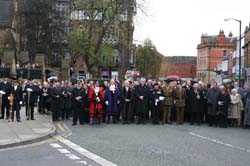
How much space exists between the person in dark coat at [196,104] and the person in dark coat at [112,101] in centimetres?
338

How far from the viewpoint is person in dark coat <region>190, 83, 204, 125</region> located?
23.9m

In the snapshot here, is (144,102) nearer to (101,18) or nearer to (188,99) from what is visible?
(188,99)

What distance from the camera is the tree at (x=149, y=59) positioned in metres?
111

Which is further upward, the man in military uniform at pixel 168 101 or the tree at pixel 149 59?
the tree at pixel 149 59

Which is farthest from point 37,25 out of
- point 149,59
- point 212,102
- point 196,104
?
point 212,102

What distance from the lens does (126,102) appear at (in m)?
24.0

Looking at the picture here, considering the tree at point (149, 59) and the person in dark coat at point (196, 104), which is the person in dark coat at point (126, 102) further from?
the tree at point (149, 59)

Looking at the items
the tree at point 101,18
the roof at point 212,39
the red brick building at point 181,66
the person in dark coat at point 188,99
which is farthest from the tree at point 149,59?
the person in dark coat at point 188,99

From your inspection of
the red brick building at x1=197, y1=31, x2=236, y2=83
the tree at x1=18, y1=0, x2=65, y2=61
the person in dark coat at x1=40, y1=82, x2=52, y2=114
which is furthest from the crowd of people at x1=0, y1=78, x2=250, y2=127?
the red brick building at x1=197, y1=31, x2=236, y2=83

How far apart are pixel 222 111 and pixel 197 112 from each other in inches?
50.1

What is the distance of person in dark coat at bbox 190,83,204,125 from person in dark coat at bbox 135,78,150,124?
207 centimetres

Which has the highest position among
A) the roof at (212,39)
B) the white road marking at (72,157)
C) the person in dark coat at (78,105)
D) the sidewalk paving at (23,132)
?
the roof at (212,39)

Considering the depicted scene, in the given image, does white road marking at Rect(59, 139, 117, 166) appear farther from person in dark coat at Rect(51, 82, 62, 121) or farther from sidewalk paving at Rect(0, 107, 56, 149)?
person in dark coat at Rect(51, 82, 62, 121)

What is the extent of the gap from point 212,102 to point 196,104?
739 mm
